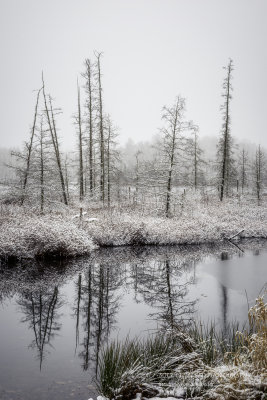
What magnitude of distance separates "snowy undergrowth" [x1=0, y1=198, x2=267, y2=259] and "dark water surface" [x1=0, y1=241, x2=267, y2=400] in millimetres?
934

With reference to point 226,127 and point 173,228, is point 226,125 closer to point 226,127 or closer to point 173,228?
point 226,127

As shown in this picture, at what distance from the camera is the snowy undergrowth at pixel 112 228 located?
41.0ft

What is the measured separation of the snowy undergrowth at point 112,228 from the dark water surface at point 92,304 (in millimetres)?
934

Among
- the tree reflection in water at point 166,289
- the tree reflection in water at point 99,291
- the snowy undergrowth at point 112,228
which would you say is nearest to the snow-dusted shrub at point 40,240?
the snowy undergrowth at point 112,228

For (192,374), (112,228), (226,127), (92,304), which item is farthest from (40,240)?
(226,127)

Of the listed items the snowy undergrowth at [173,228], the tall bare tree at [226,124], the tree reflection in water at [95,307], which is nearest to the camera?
the tree reflection in water at [95,307]

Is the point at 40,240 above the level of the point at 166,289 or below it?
above

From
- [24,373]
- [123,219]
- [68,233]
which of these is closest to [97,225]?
[123,219]

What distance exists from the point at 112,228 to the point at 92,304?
8.07 metres

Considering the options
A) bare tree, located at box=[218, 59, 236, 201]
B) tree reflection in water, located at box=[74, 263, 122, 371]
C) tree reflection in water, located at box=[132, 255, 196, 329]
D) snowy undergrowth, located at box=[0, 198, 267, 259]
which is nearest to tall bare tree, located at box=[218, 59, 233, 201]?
bare tree, located at box=[218, 59, 236, 201]

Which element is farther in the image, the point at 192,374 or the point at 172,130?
the point at 172,130

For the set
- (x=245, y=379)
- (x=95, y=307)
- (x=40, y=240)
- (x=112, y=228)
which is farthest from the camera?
(x=112, y=228)

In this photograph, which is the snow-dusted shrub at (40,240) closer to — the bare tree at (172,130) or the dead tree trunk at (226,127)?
the bare tree at (172,130)

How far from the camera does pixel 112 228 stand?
16.0 meters
